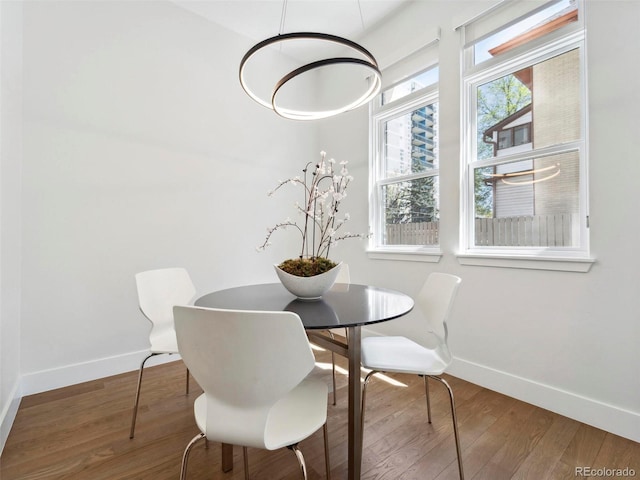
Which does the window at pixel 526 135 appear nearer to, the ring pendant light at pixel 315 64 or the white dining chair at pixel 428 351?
the white dining chair at pixel 428 351

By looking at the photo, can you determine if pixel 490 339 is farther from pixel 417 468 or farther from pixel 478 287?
pixel 417 468

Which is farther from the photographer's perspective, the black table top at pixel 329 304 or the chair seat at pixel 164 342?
the chair seat at pixel 164 342

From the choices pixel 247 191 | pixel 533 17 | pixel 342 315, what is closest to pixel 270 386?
pixel 342 315

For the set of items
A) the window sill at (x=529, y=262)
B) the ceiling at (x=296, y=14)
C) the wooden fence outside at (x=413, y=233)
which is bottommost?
the window sill at (x=529, y=262)

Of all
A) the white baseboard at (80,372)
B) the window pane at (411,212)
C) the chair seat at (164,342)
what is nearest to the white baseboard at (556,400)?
the window pane at (411,212)

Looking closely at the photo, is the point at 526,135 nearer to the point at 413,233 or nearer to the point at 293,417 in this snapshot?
the point at 413,233

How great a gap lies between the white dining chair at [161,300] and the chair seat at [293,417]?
74 cm

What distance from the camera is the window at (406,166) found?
268cm

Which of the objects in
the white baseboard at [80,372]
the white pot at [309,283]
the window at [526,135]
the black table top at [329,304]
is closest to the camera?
the black table top at [329,304]

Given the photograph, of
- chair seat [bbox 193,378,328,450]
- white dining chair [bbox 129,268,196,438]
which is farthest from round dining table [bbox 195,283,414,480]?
white dining chair [bbox 129,268,196,438]

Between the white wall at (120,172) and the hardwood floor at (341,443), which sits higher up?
the white wall at (120,172)

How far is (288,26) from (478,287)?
119 inches

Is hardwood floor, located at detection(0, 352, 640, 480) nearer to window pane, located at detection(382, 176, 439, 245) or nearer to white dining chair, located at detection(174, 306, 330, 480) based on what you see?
white dining chair, located at detection(174, 306, 330, 480)

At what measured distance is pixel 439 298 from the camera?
5.24ft
